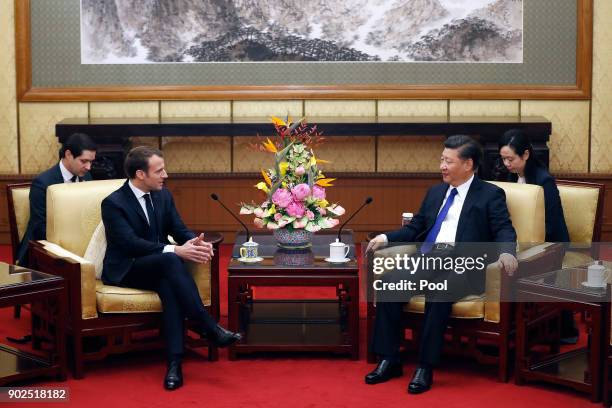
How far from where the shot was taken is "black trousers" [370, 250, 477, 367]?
4988 mm

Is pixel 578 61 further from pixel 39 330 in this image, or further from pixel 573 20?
pixel 39 330

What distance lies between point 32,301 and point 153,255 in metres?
0.66

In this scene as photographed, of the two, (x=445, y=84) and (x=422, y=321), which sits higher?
(x=445, y=84)

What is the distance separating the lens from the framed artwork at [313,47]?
8.47 meters

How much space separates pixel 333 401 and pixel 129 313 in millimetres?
1179

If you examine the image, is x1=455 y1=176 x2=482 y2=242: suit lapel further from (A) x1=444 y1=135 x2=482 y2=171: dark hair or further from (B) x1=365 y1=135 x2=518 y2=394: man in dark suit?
(A) x1=444 y1=135 x2=482 y2=171: dark hair

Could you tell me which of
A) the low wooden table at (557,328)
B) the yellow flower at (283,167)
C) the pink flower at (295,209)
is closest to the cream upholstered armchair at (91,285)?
the pink flower at (295,209)

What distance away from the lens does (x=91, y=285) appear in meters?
5.17

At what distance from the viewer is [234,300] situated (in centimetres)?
544

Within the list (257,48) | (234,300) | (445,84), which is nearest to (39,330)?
(234,300)

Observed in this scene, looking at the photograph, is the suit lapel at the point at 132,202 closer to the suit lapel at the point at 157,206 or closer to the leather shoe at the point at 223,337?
the suit lapel at the point at 157,206

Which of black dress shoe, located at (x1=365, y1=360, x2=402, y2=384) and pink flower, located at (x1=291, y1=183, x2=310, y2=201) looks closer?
black dress shoe, located at (x1=365, y1=360, x2=402, y2=384)

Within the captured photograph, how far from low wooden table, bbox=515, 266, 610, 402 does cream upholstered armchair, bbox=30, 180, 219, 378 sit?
1.62m

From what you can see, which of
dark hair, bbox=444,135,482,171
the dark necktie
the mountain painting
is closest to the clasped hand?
the dark necktie
